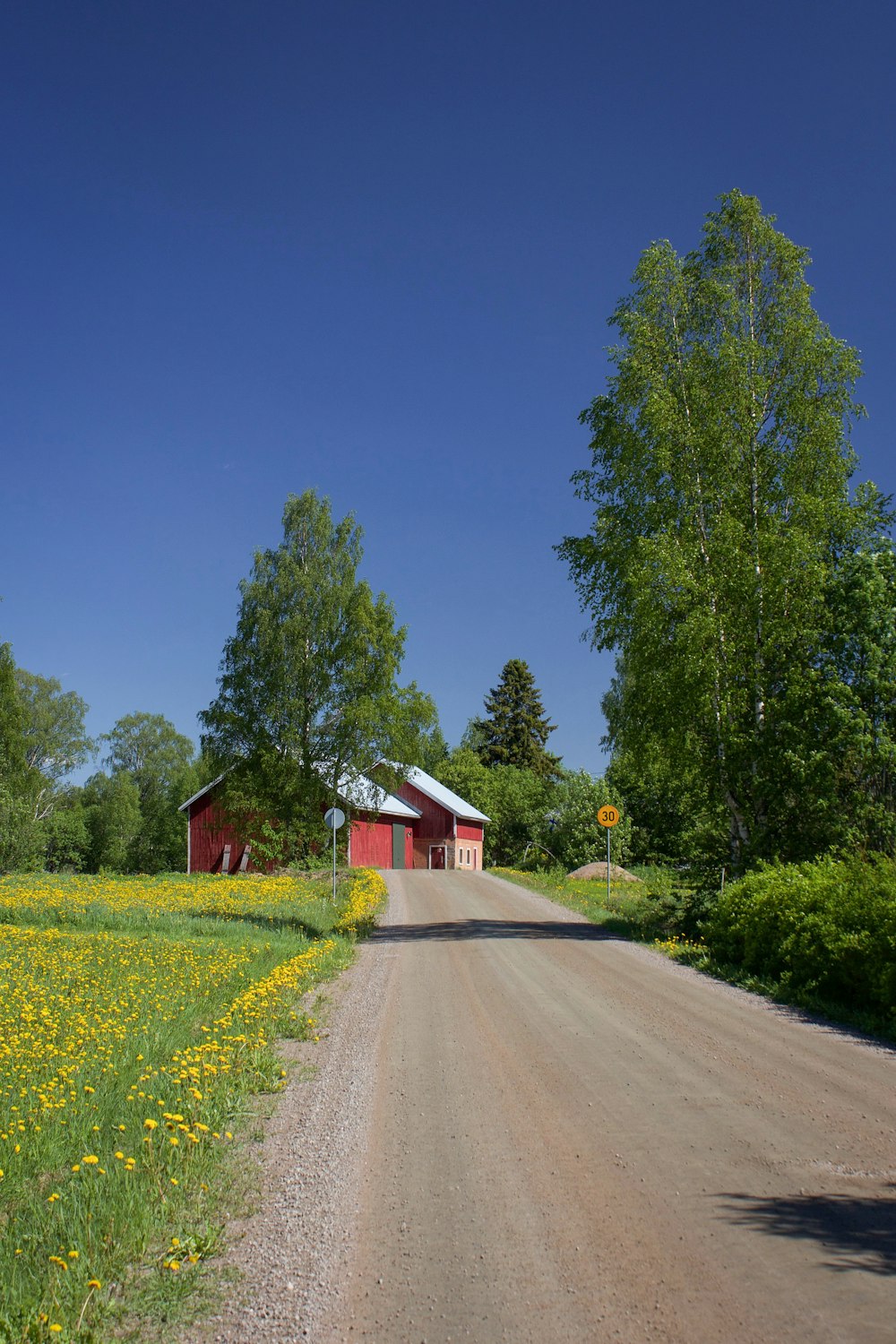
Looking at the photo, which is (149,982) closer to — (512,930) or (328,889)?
(512,930)

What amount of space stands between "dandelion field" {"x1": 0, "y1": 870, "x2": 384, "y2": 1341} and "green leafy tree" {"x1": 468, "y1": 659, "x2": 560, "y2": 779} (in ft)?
201

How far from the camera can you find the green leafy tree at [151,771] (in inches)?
2980

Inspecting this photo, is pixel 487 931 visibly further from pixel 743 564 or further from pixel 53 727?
pixel 53 727

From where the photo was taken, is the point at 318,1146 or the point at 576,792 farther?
the point at 576,792

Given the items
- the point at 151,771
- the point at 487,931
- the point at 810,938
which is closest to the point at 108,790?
the point at 151,771

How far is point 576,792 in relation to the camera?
4916 cm

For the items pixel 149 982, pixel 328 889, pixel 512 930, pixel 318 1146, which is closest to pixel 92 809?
pixel 328 889

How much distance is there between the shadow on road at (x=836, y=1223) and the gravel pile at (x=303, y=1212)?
2.05 m

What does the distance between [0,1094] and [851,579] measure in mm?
14629

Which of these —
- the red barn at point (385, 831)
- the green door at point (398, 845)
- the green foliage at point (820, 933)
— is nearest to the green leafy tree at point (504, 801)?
the red barn at point (385, 831)

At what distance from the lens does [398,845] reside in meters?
51.8

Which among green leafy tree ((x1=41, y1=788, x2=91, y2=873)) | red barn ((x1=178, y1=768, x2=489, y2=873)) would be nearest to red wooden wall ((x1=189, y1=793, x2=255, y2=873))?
red barn ((x1=178, y1=768, x2=489, y2=873))

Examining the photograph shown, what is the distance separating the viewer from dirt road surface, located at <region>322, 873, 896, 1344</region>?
3.65 metres

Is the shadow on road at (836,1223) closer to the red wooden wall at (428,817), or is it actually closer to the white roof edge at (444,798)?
the white roof edge at (444,798)
